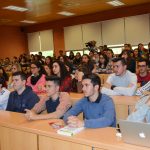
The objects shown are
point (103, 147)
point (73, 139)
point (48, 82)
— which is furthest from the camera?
point (48, 82)

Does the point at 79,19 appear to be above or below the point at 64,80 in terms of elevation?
above

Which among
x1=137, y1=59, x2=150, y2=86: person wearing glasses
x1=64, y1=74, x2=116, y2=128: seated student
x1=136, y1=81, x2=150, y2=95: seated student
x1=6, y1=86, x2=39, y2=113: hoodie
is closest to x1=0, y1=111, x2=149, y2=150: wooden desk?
x1=64, y1=74, x2=116, y2=128: seated student

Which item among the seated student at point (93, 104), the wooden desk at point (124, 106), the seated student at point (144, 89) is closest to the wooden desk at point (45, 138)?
the seated student at point (93, 104)

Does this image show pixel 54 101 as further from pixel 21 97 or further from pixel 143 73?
pixel 143 73

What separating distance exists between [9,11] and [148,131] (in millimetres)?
8586

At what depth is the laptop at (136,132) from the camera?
4.82ft

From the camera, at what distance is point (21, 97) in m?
3.08

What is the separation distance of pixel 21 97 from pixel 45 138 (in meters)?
1.23

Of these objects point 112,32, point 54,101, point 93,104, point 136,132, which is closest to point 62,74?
point 54,101

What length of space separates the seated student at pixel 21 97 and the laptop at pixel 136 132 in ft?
5.36

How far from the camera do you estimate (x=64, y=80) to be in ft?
13.5

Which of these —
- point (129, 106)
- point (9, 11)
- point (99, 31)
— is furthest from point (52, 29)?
point (129, 106)

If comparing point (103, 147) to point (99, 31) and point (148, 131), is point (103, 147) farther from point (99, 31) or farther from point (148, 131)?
point (99, 31)

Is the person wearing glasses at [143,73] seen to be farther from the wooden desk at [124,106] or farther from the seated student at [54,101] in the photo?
the seated student at [54,101]
